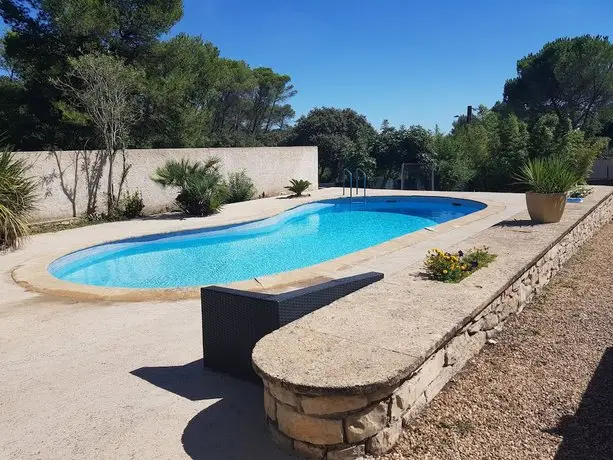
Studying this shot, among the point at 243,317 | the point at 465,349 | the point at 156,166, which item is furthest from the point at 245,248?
the point at 465,349

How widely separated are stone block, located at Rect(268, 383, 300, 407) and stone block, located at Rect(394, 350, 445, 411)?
22.3 inches

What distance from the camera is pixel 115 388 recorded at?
3.47 m

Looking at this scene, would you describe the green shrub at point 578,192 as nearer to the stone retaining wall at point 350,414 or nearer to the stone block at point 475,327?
the stone block at point 475,327

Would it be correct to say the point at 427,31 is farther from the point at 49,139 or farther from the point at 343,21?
the point at 49,139

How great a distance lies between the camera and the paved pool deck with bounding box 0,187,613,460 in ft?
9.02

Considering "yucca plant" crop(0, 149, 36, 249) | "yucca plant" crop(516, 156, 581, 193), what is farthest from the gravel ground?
"yucca plant" crop(0, 149, 36, 249)

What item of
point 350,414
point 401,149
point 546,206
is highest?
point 401,149

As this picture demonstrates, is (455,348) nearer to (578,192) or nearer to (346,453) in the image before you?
(346,453)

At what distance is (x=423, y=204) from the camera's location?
1628 centimetres

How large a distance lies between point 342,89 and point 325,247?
18706mm

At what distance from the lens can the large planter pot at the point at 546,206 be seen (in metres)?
7.05

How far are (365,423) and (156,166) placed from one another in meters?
12.1

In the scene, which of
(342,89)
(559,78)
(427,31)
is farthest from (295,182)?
(559,78)

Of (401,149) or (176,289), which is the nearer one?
(176,289)
